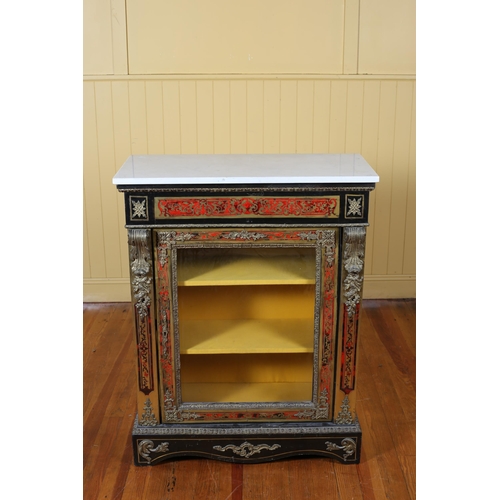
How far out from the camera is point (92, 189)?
4.12 m

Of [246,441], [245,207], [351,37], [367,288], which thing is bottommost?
[246,441]

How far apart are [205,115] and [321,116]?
2.25ft

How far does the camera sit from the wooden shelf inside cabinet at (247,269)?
8.54 feet

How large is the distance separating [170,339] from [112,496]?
0.62m

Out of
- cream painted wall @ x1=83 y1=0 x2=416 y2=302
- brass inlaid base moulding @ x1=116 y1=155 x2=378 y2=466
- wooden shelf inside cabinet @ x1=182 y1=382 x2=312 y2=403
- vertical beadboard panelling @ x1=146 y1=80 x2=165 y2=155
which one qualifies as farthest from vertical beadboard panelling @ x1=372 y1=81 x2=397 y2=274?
wooden shelf inside cabinet @ x1=182 y1=382 x2=312 y2=403

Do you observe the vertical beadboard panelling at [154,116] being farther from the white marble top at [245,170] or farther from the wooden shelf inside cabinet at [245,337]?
the wooden shelf inside cabinet at [245,337]

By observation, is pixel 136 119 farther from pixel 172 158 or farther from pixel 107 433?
pixel 107 433

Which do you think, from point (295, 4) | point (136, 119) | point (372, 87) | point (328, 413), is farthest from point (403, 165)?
point (328, 413)

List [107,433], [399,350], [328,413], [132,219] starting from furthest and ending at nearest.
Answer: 1. [399,350]
2. [107,433]
3. [328,413]
4. [132,219]

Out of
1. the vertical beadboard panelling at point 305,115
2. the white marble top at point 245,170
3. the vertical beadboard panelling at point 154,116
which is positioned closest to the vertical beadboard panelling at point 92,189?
the vertical beadboard panelling at point 154,116

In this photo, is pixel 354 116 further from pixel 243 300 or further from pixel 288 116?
pixel 243 300

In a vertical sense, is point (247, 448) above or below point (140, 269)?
below

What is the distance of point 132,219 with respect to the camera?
97.5 inches

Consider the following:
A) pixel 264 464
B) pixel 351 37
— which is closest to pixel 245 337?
pixel 264 464
